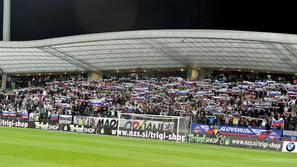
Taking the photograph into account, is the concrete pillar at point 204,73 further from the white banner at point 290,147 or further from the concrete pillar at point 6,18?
the white banner at point 290,147

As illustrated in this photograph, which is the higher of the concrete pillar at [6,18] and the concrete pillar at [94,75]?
the concrete pillar at [6,18]

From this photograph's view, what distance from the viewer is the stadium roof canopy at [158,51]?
4544cm

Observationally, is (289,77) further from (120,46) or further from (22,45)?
(22,45)

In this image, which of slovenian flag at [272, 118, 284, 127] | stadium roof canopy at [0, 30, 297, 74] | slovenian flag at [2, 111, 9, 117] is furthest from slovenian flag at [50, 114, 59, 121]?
slovenian flag at [272, 118, 284, 127]

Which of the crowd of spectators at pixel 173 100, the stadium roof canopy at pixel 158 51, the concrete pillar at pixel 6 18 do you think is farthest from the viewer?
the concrete pillar at pixel 6 18

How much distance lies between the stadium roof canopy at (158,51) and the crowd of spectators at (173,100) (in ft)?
10.1

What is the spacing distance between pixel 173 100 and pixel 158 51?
758 cm

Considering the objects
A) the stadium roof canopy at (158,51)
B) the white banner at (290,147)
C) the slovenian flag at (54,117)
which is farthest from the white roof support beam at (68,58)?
the white banner at (290,147)

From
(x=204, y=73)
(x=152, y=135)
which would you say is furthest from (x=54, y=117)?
(x=204, y=73)

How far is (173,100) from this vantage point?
159 feet

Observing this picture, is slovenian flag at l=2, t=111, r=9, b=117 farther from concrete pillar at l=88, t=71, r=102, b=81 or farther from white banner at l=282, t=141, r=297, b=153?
white banner at l=282, t=141, r=297, b=153

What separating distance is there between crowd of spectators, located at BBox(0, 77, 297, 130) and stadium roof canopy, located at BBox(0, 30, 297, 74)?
308 centimetres

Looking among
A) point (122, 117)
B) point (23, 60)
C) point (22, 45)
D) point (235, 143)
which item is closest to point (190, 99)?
point (122, 117)

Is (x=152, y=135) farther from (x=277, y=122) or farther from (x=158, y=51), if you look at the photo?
(x=158, y=51)
